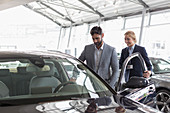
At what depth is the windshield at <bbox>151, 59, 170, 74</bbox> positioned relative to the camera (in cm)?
693

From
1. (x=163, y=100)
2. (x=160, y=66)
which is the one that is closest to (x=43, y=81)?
(x=163, y=100)

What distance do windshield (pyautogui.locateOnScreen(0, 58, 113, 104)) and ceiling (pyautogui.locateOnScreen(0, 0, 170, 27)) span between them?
32.3 ft

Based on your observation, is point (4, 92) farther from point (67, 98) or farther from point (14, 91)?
point (67, 98)

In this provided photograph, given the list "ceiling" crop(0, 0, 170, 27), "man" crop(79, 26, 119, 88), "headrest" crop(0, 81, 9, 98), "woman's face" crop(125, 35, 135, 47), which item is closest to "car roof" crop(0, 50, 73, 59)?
"headrest" crop(0, 81, 9, 98)

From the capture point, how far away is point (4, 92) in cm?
225

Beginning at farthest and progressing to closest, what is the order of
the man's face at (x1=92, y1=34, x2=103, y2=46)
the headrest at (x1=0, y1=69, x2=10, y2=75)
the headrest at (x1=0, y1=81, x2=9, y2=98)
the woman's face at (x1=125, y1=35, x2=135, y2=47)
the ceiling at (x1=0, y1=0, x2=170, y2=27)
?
1. the ceiling at (x1=0, y1=0, x2=170, y2=27)
2. the woman's face at (x1=125, y1=35, x2=135, y2=47)
3. the man's face at (x1=92, y1=34, x2=103, y2=46)
4. the headrest at (x1=0, y1=69, x2=10, y2=75)
5. the headrest at (x1=0, y1=81, x2=9, y2=98)

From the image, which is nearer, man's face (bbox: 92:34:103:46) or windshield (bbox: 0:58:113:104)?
windshield (bbox: 0:58:113:104)

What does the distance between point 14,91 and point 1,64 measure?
350 millimetres

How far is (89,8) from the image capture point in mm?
17109

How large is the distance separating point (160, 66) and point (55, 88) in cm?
517

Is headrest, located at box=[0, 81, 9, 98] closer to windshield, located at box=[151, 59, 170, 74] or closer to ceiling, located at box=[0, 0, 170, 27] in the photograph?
windshield, located at box=[151, 59, 170, 74]

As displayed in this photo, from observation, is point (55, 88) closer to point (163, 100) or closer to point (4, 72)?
point (4, 72)

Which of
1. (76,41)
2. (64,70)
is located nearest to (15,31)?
(76,41)

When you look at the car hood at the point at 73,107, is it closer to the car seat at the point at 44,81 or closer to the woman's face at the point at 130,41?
the car seat at the point at 44,81
